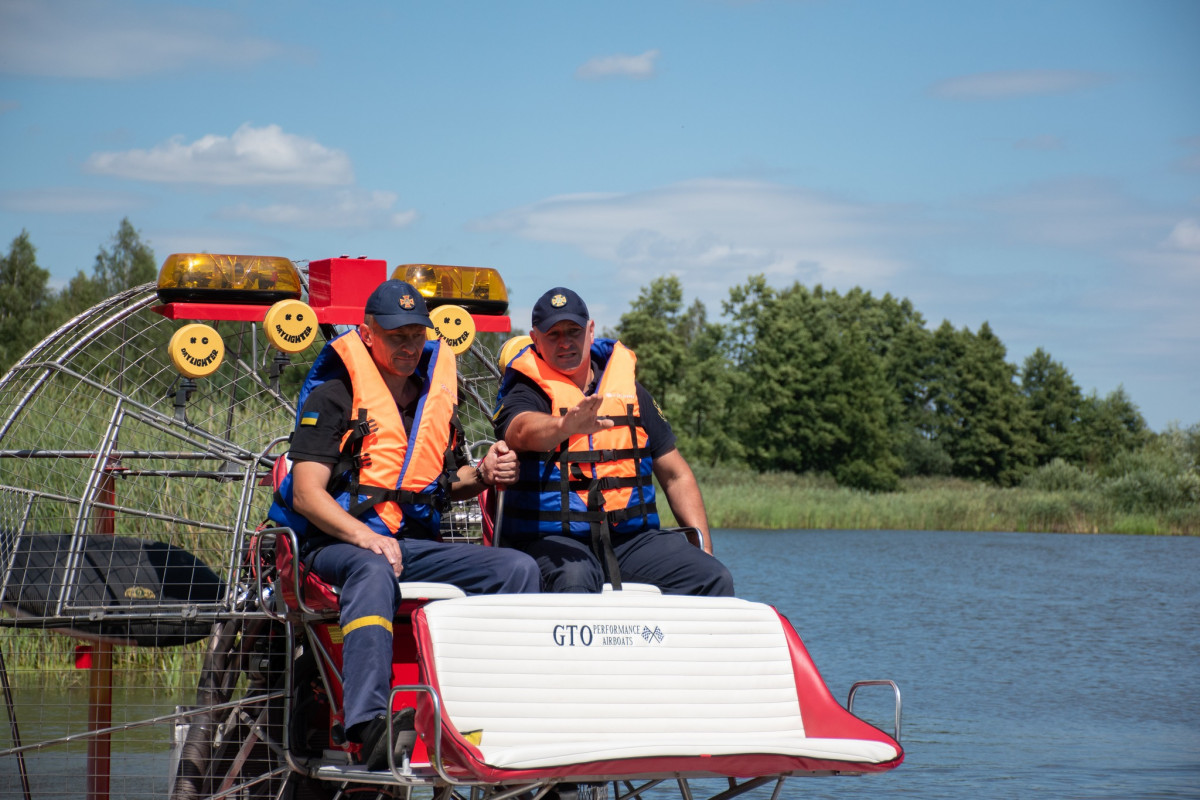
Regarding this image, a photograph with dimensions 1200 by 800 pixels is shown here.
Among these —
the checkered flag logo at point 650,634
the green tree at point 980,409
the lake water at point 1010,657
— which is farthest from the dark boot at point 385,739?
the green tree at point 980,409

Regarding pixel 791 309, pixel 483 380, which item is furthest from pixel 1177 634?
pixel 791 309

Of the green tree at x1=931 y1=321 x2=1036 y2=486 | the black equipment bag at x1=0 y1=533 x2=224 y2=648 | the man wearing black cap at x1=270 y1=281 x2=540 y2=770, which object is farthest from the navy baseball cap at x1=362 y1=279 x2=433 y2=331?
the green tree at x1=931 y1=321 x2=1036 y2=486

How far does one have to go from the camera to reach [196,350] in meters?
5.86

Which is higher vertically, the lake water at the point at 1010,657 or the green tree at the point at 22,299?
the green tree at the point at 22,299

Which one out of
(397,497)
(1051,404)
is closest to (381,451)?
(397,497)

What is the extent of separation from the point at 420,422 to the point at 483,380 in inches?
90.5

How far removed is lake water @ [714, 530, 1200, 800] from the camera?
34.6ft

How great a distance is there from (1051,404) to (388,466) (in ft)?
234

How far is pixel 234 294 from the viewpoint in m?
6.27

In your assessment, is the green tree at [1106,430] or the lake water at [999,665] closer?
the lake water at [999,665]

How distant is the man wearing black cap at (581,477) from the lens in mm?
5125

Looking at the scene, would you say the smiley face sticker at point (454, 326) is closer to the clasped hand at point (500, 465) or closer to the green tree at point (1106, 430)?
the clasped hand at point (500, 465)

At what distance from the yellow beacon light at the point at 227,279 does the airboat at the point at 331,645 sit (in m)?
0.01

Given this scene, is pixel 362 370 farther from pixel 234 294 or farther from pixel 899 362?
pixel 899 362
